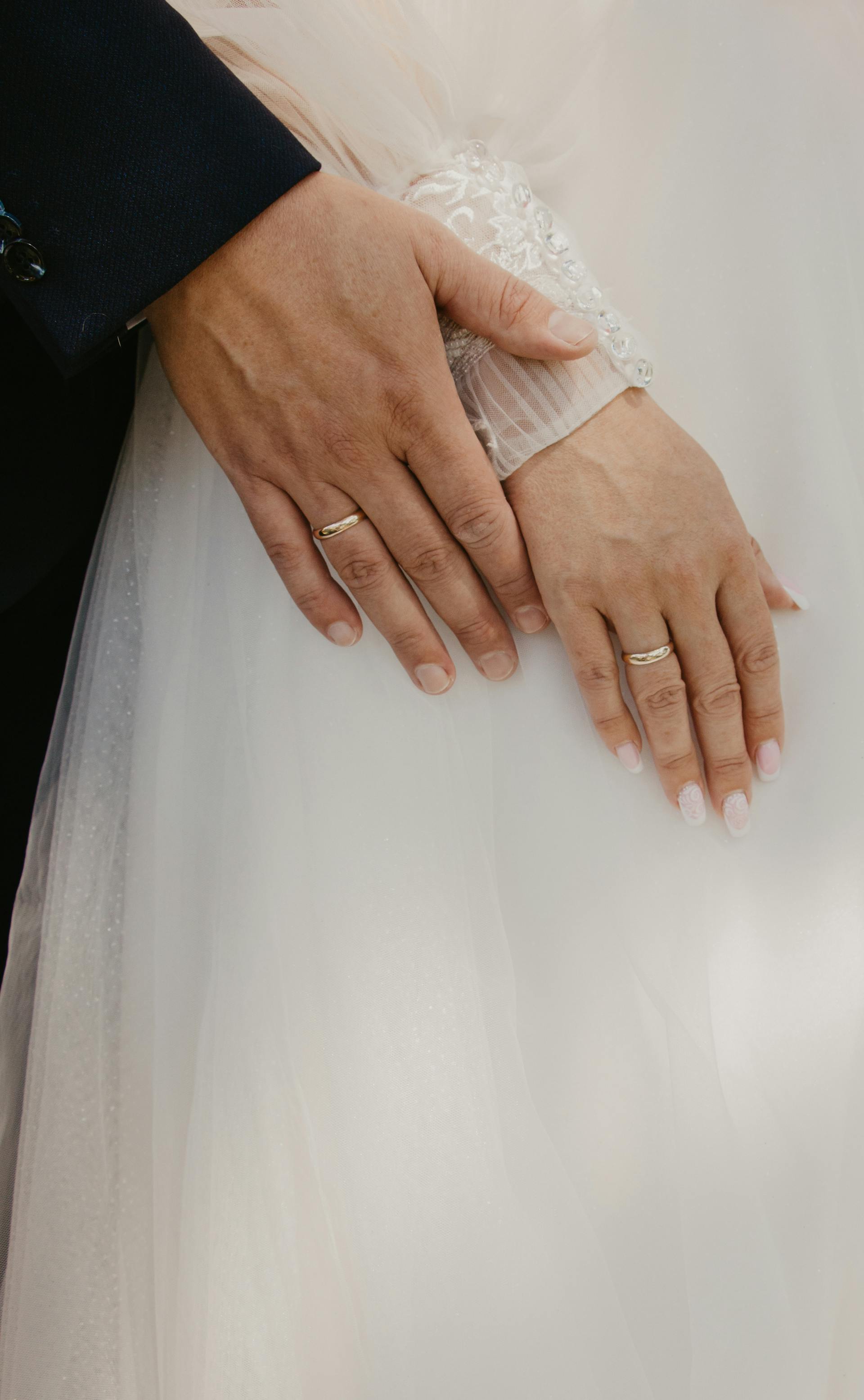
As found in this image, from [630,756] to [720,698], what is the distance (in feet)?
0.30

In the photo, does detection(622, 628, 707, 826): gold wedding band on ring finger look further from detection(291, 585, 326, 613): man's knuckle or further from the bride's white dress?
detection(291, 585, 326, 613): man's knuckle

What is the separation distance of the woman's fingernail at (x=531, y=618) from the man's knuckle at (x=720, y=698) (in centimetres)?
14

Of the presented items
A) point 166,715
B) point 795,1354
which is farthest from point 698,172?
point 795,1354

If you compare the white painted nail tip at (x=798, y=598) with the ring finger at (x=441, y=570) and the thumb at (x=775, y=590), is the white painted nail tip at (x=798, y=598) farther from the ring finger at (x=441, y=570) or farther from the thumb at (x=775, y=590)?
the ring finger at (x=441, y=570)

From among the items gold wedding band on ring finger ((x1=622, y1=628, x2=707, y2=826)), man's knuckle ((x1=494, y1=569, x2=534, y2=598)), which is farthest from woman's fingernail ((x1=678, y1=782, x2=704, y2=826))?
man's knuckle ((x1=494, y1=569, x2=534, y2=598))

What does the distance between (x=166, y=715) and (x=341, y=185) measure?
45cm

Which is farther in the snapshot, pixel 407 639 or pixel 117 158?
pixel 407 639

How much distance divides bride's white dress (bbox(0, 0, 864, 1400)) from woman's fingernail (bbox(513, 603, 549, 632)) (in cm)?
2

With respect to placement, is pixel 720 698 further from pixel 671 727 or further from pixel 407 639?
pixel 407 639

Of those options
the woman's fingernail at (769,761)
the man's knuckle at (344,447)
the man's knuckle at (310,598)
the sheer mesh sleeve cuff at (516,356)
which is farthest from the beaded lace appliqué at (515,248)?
the woman's fingernail at (769,761)

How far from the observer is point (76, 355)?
0.65 m

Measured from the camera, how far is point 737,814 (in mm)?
708

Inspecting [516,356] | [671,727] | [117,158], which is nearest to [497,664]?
[671,727]

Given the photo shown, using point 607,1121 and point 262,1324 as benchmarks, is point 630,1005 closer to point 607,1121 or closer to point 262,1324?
point 607,1121
